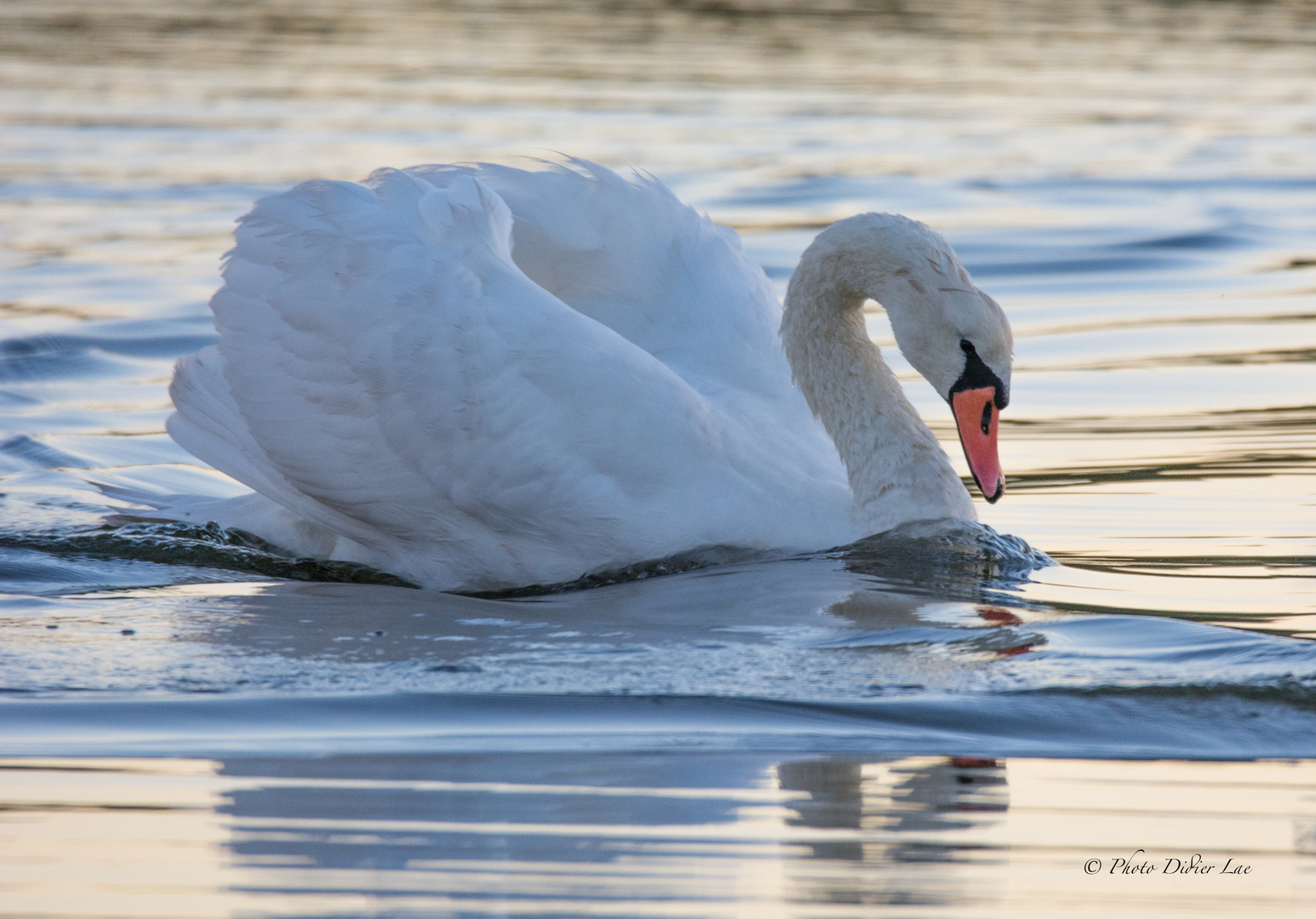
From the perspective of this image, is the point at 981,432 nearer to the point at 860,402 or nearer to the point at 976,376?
the point at 976,376

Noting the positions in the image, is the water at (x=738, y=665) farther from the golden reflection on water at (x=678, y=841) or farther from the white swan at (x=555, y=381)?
the white swan at (x=555, y=381)

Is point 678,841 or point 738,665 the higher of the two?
point 738,665

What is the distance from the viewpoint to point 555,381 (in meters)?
5.90

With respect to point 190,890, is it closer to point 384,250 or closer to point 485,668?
point 485,668

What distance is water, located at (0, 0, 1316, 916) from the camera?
12.0ft

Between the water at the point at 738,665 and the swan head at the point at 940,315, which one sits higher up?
the swan head at the point at 940,315

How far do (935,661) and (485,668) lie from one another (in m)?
1.10

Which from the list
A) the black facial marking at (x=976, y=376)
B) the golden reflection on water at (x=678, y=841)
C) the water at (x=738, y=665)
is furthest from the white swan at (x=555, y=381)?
the golden reflection on water at (x=678, y=841)

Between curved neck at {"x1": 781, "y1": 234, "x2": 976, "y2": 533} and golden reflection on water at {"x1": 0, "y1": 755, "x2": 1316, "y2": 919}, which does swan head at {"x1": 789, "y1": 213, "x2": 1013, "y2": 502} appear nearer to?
curved neck at {"x1": 781, "y1": 234, "x2": 976, "y2": 533}

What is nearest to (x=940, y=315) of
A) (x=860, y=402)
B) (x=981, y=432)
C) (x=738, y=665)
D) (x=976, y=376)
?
(x=976, y=376)

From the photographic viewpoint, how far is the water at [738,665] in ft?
12.0

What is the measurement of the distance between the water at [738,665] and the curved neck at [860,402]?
0.59 ft

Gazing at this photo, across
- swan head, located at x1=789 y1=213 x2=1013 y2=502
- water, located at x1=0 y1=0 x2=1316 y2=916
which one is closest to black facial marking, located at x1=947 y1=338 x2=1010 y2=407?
swan head, located at x1=789 y1=213 x2=1013 y2=502

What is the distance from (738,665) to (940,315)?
1793 mm
